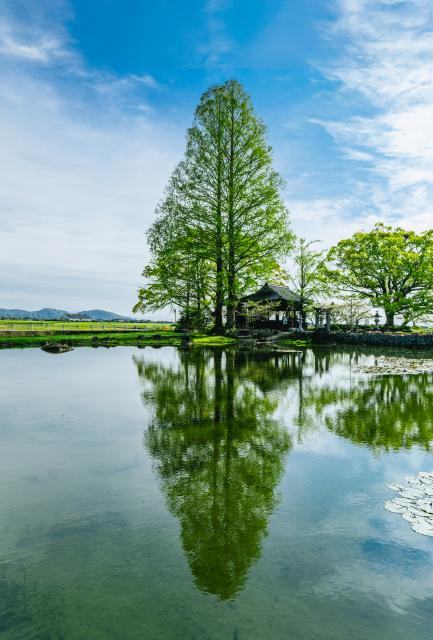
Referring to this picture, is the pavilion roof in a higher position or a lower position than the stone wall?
higher

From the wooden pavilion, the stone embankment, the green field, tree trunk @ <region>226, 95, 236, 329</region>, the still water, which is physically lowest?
the still water

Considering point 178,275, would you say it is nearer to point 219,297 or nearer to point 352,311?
point 219,297

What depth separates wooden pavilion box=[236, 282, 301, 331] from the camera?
41500 millimetres

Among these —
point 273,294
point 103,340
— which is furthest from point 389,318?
point 103,340

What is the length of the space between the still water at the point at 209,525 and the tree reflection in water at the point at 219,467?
2 centimetres

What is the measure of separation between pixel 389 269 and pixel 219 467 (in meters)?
40.6

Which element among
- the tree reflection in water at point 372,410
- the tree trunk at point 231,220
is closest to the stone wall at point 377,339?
the tree trunk at point 231,220

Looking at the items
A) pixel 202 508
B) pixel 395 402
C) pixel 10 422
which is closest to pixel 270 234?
pixel 395 402

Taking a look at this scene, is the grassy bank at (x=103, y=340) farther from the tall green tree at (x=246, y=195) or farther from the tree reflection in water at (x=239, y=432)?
the tree reflection in water at (x=239, y=432)

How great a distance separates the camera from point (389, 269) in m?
41.2

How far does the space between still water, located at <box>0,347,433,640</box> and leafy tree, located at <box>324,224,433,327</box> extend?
33797mm

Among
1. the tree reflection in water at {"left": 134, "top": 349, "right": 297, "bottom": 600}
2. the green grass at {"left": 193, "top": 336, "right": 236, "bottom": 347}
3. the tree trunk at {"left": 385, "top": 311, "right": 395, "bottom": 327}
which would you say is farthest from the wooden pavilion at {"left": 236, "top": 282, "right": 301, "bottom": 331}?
the tree reflection in water at {"left": 134, "top": 349, "right": 297, "bottom": 600}

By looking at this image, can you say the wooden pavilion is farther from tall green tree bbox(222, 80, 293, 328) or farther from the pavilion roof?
tall green tree bbox(222, 80, 293, 328)

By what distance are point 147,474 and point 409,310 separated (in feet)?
131
